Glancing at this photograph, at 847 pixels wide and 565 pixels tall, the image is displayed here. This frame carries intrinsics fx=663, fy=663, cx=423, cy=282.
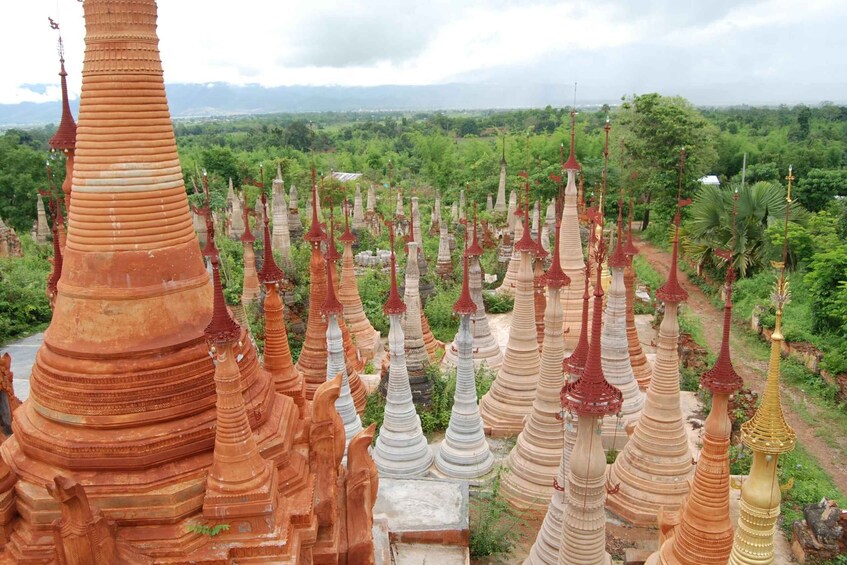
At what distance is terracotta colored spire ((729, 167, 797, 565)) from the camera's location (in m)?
5.22

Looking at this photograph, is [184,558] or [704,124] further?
[704,124]

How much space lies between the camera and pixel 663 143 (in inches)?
1388

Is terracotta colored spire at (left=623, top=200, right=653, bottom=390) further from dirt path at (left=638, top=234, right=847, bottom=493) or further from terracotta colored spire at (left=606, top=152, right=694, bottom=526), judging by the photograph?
dirt path at (left=638, top=234, right=847, bottom=493)

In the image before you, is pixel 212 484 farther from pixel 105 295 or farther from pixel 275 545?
pixel 105 295

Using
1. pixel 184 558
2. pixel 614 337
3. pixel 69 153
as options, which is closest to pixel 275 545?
pixel 184 558

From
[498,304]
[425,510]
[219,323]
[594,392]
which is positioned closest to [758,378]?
[498,304]

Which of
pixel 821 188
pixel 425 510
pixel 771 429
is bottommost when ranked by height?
pixel 425 510

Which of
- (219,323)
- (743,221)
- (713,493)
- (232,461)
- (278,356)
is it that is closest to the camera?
(219,323)

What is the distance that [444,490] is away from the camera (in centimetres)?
948

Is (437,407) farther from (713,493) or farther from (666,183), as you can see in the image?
(666,183)

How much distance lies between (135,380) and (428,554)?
4780mm

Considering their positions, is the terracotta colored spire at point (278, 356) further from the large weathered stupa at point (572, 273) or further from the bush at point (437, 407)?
the large weathered stupa at point (572, 273)

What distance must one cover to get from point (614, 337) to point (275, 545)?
24.2ft

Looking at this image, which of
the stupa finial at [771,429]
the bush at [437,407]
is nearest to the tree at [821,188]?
the bush at [437,407]
